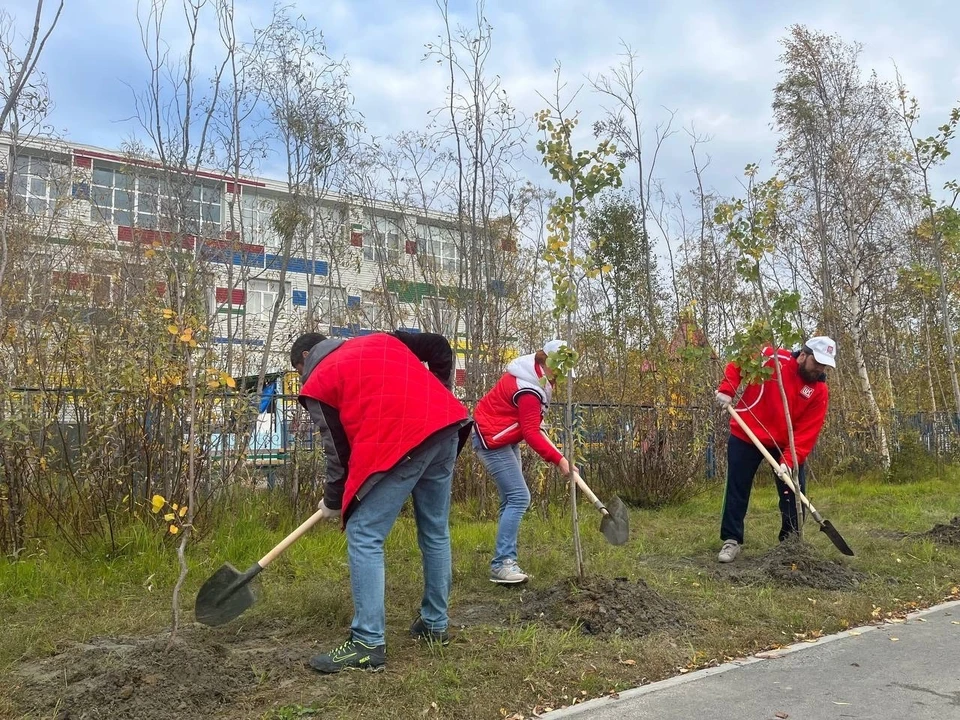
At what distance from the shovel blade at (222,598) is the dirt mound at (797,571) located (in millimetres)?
3143

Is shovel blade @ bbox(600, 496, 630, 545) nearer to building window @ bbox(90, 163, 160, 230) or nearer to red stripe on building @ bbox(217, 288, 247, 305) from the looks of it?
red stripe on building @ bbox(217, 288, 247, 305)

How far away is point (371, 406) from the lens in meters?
3.36

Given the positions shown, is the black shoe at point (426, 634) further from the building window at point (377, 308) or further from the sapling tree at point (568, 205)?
the building window at point (377, 308)

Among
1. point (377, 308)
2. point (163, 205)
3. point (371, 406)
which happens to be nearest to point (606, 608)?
point (371, 406)

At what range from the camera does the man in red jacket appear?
19.0 ft

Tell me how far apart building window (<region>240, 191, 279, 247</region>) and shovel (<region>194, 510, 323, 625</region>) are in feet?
21.4

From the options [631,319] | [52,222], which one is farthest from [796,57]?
[52,222]

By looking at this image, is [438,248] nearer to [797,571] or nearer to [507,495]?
[507,495]

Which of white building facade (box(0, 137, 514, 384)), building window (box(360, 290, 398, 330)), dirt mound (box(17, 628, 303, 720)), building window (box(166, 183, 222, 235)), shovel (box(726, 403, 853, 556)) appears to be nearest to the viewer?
dirt mound (box(17, 628, 303, 720))

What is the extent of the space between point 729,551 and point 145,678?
414 cm

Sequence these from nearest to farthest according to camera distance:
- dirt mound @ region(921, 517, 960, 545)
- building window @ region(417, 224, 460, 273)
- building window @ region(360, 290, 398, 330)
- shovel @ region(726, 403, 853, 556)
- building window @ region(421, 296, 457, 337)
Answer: shovel @ region(726, 403, 853, 556), dirt mound @ region(921, 517, 960, 545), building window @ region(421, 296, 457, 337), building window @ region(417, 224, 460, 273), building window @ region(360, 290, 398, 330)

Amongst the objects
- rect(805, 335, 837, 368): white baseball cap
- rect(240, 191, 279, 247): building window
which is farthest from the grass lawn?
rect(240, 191, 279, 247): building window

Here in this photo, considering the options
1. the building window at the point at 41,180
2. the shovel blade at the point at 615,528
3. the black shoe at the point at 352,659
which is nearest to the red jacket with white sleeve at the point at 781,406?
the shovel blade at the point at 615,528

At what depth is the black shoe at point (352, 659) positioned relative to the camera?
3283 millimetres
